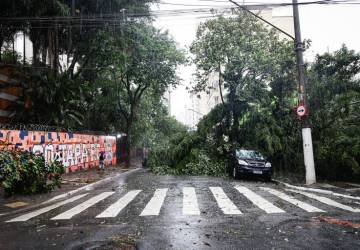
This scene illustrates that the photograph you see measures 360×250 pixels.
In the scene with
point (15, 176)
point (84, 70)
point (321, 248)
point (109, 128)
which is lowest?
point (321, 248)

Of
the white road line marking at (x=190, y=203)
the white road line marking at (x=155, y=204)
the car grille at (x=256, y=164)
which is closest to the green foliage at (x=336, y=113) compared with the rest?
the car grille at (x=256, y=164)

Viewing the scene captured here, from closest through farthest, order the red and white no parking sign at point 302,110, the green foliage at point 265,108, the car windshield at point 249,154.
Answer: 1. the red and white no parking sign at point 302,110
2. the green foliage at point 265,108
3. the car windshield at point 249,154

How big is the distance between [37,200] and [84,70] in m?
20.0

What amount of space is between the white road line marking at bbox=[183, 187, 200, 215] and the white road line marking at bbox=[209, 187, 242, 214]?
686mm

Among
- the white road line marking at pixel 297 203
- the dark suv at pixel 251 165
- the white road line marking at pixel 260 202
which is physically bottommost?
the white road line marking at pixel 297 203

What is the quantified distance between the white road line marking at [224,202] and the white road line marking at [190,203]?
69 cm

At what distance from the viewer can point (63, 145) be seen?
24141 mm

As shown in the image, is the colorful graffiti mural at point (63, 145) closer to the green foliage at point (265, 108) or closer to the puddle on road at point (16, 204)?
the puddle on road at point (16, 204)

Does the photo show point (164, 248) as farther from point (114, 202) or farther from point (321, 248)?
point (114, 202)

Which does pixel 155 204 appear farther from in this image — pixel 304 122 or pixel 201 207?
pixel 304 122

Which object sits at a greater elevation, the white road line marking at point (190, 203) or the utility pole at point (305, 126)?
the utility pole at point (305, 126)

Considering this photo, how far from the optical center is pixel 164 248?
19.2 feet

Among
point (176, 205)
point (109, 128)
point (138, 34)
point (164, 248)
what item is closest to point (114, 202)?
point (176, 205)

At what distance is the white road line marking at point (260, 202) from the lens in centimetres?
903
